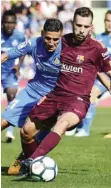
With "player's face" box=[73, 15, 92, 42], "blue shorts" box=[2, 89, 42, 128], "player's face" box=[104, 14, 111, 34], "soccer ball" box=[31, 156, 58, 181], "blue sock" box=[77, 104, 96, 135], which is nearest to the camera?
"soccer ball" box=[31, 156, 58, 181]

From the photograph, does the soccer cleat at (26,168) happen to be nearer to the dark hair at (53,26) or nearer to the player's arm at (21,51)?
the player's arm at (21,51)

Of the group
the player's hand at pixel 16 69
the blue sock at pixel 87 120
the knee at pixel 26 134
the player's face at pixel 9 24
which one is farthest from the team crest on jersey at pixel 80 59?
the blue sock at pixel 87 120

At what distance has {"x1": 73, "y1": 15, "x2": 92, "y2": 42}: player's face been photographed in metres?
8.75

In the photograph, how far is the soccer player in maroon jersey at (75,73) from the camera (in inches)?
345

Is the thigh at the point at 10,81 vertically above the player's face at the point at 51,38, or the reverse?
the player's face at the point at 51,38

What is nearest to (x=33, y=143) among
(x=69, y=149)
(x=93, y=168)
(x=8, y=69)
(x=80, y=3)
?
(x=93, y=168)

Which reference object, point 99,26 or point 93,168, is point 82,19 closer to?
point 93,168

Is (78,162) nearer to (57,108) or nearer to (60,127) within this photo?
(57,108)

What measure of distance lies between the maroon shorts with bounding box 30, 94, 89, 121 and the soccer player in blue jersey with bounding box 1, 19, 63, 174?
1.05ft

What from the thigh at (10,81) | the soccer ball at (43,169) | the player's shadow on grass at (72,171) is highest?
the soccer ball at (43,169)

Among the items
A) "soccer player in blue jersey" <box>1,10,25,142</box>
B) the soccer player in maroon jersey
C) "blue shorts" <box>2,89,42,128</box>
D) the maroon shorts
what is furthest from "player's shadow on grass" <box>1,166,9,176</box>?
"soccer player in blue jersey" <box>1,10,25,142</box>

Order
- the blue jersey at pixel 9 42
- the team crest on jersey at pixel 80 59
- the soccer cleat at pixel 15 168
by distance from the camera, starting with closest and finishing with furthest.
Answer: the team crest on jersey at pixel 80 59 < the soccer cleat at pixel 15 168 < the blue jersey at pixel 9 42

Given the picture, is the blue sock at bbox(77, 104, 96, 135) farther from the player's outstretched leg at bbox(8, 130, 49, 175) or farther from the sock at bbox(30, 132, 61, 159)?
the sock at bbox(30, 132, 61, 159)

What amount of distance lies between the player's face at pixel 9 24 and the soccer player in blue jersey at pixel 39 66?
493 centimetres
